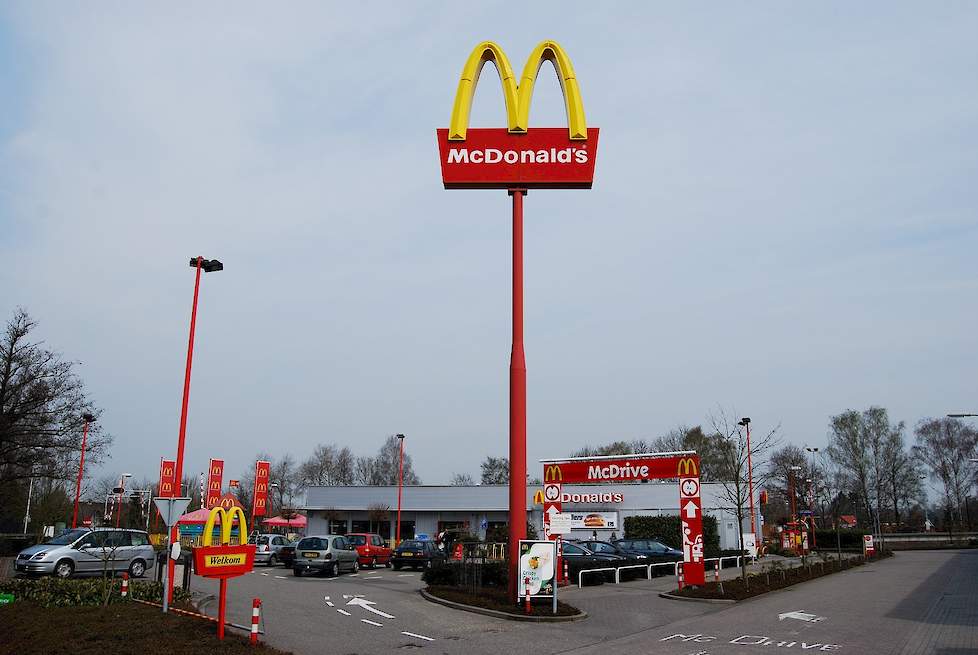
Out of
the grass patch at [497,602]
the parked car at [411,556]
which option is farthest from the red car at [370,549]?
the grass patch at [497,602]

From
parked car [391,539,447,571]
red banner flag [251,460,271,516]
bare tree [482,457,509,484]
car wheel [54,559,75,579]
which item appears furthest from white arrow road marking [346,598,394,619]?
bare tree [482,457,509,484]

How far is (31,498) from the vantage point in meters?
54.2

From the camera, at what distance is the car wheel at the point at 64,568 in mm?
21844

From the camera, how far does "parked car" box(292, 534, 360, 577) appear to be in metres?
27.2

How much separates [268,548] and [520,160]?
75.8 feet

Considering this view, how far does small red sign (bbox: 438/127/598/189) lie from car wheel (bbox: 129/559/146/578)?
51.0 ft

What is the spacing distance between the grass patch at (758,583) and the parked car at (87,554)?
16501mm

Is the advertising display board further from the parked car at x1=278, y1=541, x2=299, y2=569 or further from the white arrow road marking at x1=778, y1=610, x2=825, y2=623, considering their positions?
the parked car at x1=278, y1=541, x2=299, y2=569

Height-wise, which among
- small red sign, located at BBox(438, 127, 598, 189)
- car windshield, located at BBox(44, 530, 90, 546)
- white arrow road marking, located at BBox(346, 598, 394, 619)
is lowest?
white arrow road marking, located at BBox(346, 598, 394, 619)

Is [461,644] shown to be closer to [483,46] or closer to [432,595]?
→ [432,595]

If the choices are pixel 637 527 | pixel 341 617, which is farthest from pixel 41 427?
pixel 637 527

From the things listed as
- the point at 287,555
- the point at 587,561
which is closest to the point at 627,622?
the point at 587,561

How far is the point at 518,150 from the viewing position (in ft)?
69.2

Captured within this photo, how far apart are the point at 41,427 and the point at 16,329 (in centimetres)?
466
